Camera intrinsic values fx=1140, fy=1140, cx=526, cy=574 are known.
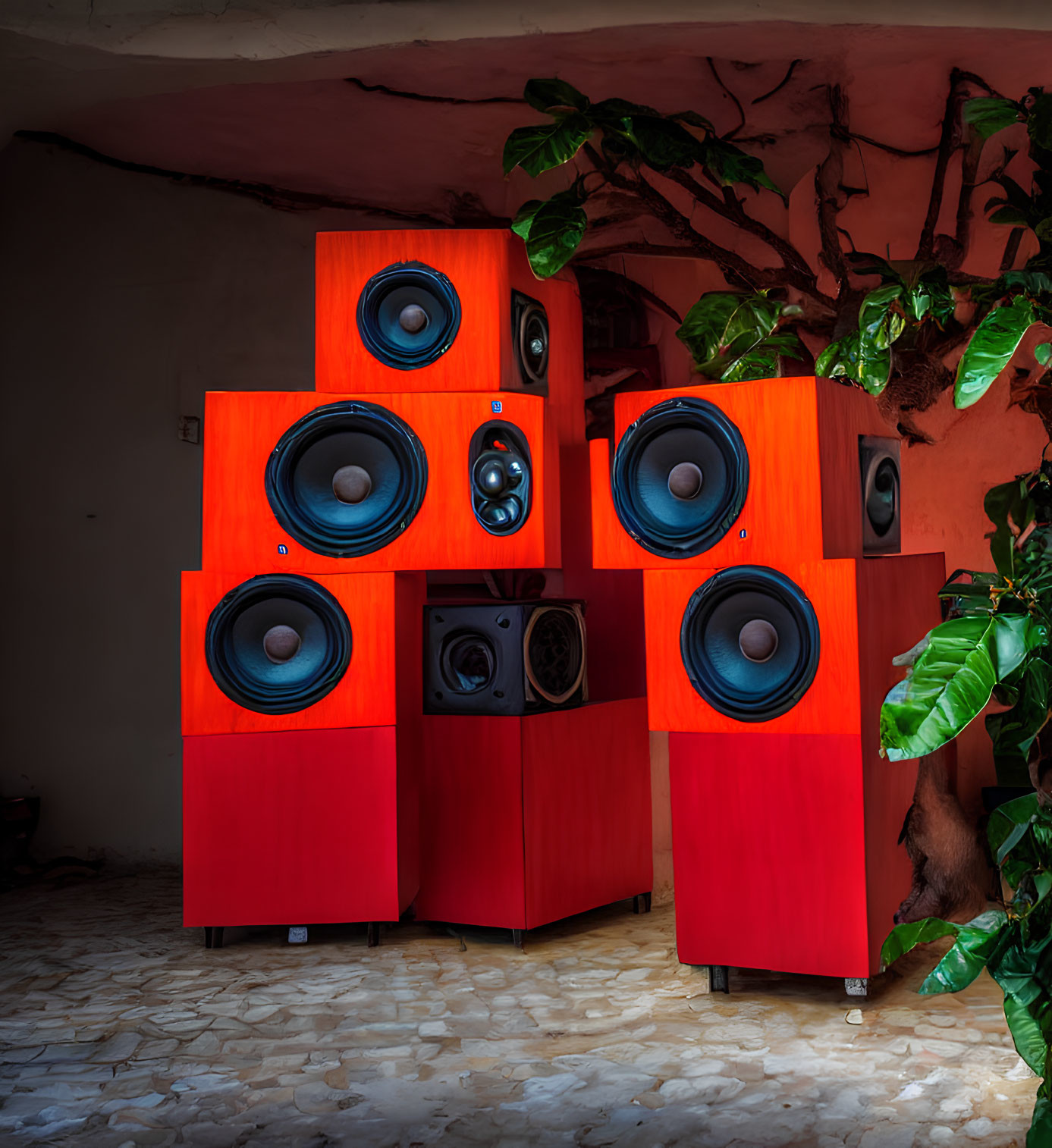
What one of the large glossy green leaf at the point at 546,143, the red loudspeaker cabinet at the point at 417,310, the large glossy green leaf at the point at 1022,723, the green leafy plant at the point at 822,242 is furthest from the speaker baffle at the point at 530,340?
the large glossy green leaf at the point at 1022,723

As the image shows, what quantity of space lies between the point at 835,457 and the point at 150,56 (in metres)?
1.71

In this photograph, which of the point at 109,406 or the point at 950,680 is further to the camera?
the point at 109,406

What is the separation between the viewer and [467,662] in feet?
8.82

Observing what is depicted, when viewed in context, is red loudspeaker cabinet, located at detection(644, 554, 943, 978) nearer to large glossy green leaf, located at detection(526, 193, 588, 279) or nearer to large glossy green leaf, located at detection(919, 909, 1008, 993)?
large glossy green leaf, located at detection(919, 909, 1008, 993)

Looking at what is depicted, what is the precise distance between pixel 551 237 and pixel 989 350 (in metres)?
1.02

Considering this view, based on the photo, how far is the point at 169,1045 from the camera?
200cm

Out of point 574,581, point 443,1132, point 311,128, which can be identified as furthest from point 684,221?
point 443,1132

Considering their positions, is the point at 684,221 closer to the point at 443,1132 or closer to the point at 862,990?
the point at 862,990

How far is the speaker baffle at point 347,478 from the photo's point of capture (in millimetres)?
2484

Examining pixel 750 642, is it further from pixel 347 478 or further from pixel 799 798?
pixel 347 478

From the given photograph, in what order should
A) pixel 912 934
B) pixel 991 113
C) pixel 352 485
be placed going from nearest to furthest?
pixel 912 934 → pixel 991 113 → pixel 352 485

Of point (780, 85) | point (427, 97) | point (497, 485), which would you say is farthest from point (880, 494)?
point (427, 97)

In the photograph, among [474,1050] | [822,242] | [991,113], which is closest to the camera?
[474,1050]

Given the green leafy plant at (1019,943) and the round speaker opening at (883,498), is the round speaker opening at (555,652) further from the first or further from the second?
the green leafy plant at (1019,943)
